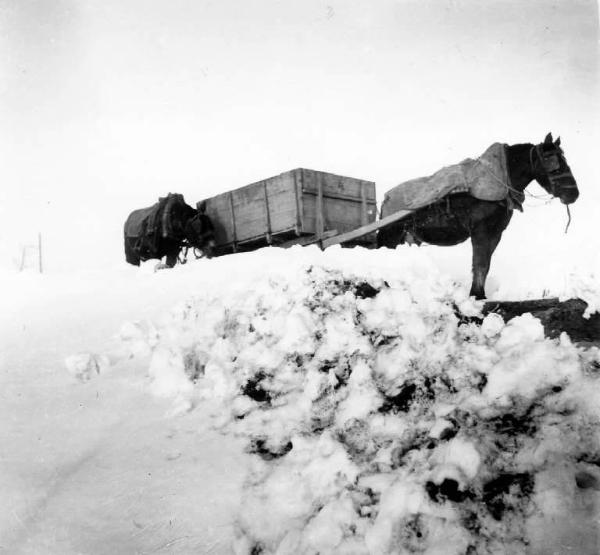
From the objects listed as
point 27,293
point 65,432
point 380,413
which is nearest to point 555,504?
point 380,413

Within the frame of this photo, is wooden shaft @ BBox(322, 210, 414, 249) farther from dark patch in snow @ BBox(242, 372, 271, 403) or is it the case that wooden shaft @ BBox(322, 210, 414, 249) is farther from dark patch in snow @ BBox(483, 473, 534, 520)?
dark patch in snow @ BBox(483, 473, 534, 520)

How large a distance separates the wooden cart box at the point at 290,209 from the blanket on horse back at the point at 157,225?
76 centimetres

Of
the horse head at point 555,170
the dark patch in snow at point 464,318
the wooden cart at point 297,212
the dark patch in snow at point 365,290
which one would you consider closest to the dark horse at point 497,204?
the horse head at point 555,170

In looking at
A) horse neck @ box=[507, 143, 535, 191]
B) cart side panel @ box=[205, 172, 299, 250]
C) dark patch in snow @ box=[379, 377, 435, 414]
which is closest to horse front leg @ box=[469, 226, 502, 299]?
horse neck @ box=[507, 143, 535, 191]

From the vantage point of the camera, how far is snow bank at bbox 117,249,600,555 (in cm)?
217

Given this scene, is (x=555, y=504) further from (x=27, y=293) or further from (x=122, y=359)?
(x=27, y=293)

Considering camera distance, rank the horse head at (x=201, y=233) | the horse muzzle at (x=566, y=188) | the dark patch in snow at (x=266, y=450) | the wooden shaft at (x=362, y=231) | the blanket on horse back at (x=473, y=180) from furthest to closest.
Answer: the horse head at (x=201, y=233) < the wooden shaft at (x=362, y=231) < the blanket on horse back at (x=473, y=180) < the horse muzzle at (x=566, y=188) < the dark patch in snow at (x=266, y=450)

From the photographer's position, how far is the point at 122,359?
3801 millimetres

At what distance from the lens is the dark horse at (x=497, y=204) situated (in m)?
5.91

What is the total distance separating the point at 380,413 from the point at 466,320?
1.60m

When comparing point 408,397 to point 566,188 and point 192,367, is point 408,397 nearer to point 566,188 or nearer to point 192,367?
point 192,367

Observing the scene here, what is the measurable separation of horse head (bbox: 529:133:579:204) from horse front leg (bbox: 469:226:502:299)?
0.84 m

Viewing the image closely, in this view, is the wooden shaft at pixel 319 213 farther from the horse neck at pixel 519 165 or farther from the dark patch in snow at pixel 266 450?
the dark patch in snow at pixel 266 450

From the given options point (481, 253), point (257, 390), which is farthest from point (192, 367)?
point (481, 253)
